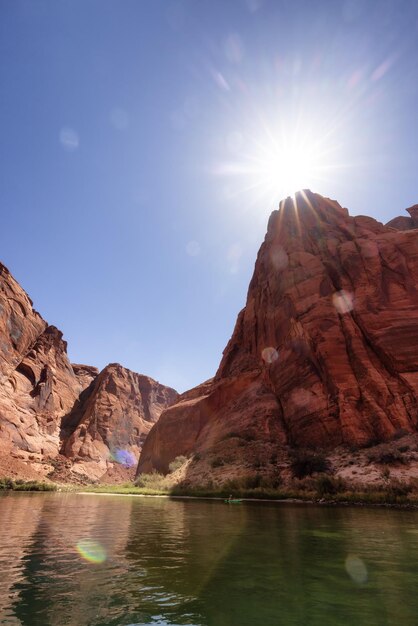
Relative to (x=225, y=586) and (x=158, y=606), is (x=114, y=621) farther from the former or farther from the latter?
(x=225, y=586)

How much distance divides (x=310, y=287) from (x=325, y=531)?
1566 inches

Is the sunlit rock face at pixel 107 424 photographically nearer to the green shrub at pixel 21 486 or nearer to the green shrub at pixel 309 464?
the green shrub at pixel 21 486

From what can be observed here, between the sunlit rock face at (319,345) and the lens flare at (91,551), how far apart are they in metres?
31.9

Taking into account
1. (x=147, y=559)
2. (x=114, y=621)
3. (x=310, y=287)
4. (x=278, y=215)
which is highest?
(x=278, y=215)

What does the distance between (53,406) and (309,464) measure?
Result: 9074 cm

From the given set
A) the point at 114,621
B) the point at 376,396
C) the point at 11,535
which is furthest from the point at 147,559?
the point at 376,396

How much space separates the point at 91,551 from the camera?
41.9 ft

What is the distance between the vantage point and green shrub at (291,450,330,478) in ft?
122

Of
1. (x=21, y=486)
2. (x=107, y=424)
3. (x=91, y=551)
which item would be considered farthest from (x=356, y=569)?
(x=107, y=424)

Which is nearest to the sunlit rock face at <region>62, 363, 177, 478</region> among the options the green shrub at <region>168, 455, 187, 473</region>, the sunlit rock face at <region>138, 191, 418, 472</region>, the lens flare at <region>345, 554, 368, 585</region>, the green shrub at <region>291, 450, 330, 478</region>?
the sunlit rock face at <region>138, 191, 418, 472</region>

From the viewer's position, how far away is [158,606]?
751 centimetres

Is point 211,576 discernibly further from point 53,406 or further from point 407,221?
point 53,406

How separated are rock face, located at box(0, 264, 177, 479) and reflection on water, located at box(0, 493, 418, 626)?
7533cm

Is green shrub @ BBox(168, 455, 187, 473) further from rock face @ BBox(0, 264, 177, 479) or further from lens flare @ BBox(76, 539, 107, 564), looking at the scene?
lens flare @ BBox(76, 539, 107, 564)
